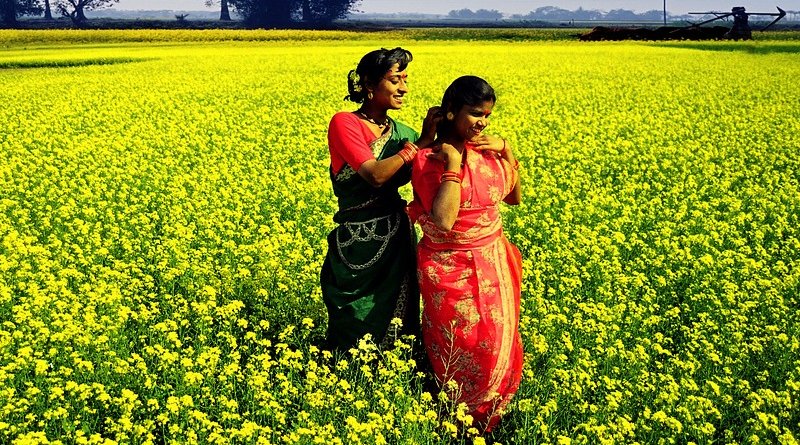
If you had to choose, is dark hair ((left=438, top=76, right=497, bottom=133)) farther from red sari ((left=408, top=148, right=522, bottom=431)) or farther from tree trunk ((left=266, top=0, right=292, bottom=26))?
tree trunk ((left=266, top=0, right=292, bottom=26))

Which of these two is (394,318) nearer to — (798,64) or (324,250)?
(324,250)

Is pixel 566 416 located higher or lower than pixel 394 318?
lower

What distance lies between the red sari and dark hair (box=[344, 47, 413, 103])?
44cm

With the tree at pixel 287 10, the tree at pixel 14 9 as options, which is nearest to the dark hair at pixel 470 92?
the tree at pixel 14 9

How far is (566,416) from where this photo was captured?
3951 mm

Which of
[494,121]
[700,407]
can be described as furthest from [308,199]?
[494,121]

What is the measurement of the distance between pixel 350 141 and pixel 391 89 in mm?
305

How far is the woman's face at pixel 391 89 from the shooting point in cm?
376

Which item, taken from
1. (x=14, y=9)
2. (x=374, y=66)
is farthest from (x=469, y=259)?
(x=14, y=9)

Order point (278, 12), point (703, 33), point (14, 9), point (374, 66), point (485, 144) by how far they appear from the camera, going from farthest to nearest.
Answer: point (278, 12) < point (14, 9) < point (703, 33) < point (374, 66) < point (485, 144)

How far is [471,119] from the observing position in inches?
137

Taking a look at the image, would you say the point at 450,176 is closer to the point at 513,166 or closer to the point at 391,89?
the point at 513,166

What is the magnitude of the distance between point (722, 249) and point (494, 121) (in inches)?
284

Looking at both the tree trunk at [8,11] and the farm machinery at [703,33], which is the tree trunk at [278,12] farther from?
the farm machinery at [703,33]
